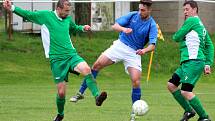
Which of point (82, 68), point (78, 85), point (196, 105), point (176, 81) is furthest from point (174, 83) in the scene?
point (78, 85)

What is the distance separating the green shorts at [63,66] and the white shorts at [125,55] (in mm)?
1622

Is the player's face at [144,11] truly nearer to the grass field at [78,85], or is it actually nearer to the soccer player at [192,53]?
the soccer player at [192,53]

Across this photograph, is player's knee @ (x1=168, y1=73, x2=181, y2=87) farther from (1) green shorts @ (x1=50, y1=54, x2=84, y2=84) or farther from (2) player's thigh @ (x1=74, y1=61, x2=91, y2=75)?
(1) green shorts @ (x1=50, y1=54, x2=84, y2=84)

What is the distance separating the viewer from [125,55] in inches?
553

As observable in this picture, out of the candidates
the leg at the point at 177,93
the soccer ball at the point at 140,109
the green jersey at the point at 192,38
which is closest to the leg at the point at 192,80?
the green jersey at the point at 192,38

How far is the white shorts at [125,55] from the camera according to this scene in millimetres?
13977

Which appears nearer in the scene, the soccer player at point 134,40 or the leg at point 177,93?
the leg at point 177,93

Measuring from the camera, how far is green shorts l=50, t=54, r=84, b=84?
41.2 feet

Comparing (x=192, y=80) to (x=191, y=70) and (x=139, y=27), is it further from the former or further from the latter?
(x=139, y=27)

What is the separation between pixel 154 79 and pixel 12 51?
300 inches

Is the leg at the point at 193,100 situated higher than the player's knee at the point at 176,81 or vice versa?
the player's knee at the point at 176,81

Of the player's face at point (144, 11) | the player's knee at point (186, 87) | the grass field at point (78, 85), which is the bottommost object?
the grass field at point (78, 85)

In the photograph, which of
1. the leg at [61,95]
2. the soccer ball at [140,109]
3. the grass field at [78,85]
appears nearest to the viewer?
the soccer ball at [140,109]

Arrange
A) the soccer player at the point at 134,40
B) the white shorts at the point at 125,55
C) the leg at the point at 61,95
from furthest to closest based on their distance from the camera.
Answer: the white shorts at the point at 125,55 < the soccer player at the point at 134,40 < the leg at the point at 61,95
